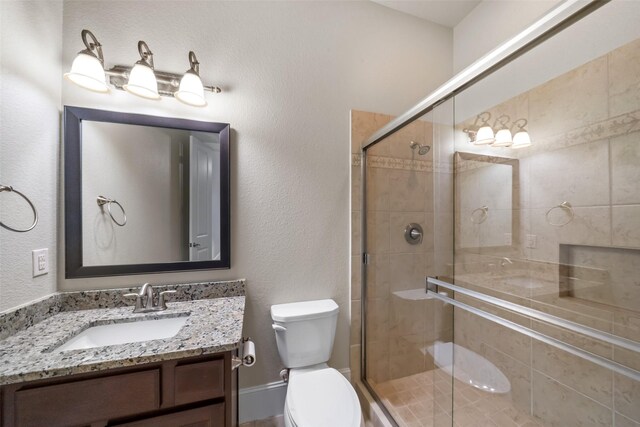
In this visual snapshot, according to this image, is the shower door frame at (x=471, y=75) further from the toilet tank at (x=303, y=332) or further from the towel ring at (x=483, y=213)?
the towel ring at (x=483, y=213)

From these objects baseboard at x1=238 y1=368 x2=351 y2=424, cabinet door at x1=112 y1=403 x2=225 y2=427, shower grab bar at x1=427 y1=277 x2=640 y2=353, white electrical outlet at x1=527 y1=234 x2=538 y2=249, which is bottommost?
baseboard at x1=238 y1=368 x2=351 y2=424

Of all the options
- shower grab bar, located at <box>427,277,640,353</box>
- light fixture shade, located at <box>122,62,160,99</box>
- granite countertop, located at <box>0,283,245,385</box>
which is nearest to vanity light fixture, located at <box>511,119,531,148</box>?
→ shower grab bar, located at <box>427,277,640,353</box>

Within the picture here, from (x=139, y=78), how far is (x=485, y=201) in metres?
1.96

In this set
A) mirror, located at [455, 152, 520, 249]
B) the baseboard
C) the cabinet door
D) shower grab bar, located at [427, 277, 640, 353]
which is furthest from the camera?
the baseboard

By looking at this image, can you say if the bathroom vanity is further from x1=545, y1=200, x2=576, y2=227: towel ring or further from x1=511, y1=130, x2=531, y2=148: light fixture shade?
x1=511, y1=130, x2=531, y2=148: light fixture shade

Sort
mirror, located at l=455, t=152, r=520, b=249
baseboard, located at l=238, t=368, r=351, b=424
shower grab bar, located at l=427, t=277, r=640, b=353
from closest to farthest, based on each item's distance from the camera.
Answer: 1. shower grab bar, located at l=427, t=277, r=640, b=353
2. mirror, located at l=455, t=152, r=520, b=249
3. baseboard, located at l=238, t=368, r=351, b=424

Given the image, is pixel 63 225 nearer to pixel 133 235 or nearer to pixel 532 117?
pixel 133 235

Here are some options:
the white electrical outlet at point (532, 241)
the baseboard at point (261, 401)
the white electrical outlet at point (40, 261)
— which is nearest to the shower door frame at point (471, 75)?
the baseboard at point (261, 401)

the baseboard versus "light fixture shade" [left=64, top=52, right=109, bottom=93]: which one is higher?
"light fixture shade" [left=64, top=52, right=109, bottom=93]

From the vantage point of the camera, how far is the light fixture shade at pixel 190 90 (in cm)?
126

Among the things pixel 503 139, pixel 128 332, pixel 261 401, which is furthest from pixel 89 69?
pixel 503 139

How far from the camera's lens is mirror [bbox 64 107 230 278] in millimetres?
1228

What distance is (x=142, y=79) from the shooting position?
1188mm

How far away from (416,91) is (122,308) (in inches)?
94.7
